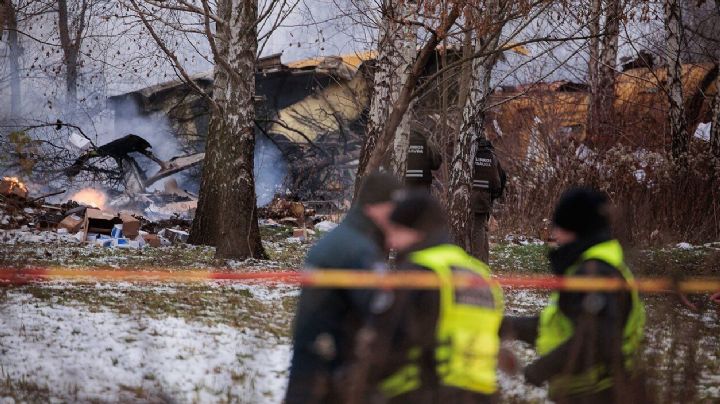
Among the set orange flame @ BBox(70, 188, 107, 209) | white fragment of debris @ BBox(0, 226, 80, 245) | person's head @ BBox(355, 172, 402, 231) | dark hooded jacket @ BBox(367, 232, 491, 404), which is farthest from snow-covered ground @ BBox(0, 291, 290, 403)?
orange flame @ BBox(70, 188, 107, 209)

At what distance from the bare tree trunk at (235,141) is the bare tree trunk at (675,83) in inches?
350

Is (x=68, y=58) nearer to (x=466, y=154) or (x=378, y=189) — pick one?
(x=466, y=154)

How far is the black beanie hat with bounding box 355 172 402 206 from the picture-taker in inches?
151

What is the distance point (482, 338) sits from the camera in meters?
3.45

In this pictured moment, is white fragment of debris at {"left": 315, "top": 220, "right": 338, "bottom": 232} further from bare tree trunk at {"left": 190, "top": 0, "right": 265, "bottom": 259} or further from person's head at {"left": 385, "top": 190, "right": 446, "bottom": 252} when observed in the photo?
person's head at {"left": 385, "top": 190, "right": 446, "bottom": 252}

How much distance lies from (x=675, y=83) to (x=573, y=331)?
14.9 meters

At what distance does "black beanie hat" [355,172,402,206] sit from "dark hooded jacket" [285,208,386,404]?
210mm

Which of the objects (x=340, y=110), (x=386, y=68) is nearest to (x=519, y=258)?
(x=386, y=68)

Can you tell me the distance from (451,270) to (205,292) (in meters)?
6.12

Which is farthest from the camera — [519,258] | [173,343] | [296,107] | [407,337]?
[296,107]

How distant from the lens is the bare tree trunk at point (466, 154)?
1268 centimetres

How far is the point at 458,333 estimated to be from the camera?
339 cm

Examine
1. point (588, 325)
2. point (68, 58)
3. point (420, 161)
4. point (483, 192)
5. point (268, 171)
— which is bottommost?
point (588, 325)

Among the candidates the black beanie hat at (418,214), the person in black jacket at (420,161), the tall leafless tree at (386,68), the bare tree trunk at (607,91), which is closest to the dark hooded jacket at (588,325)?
the black beanie hat at (418,214)
